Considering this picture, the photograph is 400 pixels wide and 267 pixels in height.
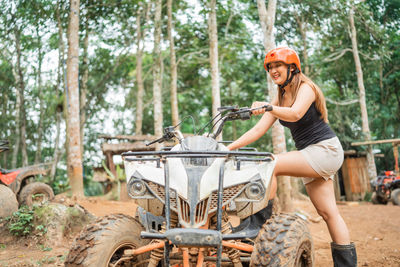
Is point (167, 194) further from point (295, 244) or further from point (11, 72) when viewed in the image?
point (11, 72)

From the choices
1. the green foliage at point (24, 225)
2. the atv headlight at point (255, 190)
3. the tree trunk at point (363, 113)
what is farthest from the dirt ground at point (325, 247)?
the tree trunk at point (363, 113)

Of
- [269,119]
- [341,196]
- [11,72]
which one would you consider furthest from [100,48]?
[269,119]

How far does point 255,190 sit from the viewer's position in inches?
89.2

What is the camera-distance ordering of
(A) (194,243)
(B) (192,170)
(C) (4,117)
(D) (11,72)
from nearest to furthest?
1. (A) (194,243)
2. (B) (192,170)
3. (D) (11,72)
4. (C) (4,117)

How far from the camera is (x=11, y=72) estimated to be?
2103 cm

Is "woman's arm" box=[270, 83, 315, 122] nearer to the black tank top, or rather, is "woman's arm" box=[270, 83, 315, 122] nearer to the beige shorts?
the black tank top

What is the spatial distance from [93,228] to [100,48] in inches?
732

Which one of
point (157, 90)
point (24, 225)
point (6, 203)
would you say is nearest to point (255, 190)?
point (24, 225)

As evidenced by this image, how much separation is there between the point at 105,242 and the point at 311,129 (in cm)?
178

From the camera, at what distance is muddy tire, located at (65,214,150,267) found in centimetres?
232

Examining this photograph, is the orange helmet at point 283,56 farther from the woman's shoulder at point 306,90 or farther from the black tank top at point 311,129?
the black tank top at point 311,129

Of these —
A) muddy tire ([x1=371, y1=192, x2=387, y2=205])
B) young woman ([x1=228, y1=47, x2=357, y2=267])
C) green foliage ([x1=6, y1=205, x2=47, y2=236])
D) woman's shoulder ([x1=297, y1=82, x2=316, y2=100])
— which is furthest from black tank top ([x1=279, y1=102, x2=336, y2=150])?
muddy tire ([x1=371, y1=192, x2=387, y2=205])

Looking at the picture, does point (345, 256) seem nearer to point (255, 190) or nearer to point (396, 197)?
point (255, 190)

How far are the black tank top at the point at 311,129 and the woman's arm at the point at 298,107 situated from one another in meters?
0.20
